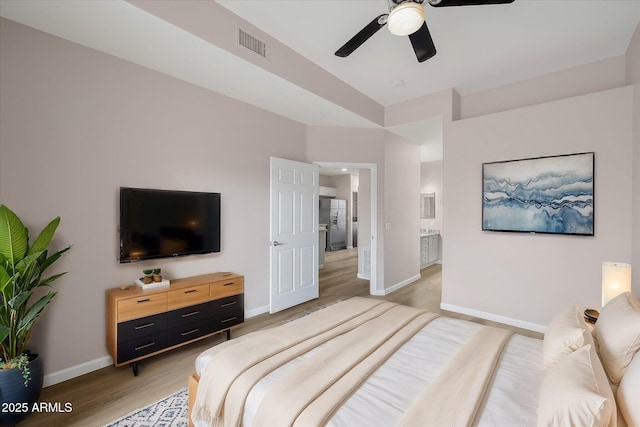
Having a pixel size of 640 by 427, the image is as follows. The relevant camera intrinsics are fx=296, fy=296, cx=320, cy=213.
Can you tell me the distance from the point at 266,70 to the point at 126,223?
74.0 inches

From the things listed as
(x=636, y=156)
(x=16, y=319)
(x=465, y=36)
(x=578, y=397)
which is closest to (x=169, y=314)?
(x=16, y=319)

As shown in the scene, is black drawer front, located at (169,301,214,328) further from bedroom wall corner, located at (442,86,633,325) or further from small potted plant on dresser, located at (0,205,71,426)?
bedroom wall corner, located at (442,86,633,325)

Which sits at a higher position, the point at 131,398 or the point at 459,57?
the point at 459,57

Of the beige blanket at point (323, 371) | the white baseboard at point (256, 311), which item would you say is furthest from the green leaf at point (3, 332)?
the white baseboard at point (256, 311)

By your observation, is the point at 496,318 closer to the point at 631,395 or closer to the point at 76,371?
the point at 631,395

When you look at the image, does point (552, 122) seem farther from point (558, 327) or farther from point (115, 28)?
point (115, 28)

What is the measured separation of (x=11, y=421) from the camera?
6.10ft

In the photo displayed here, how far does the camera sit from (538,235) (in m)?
3.35

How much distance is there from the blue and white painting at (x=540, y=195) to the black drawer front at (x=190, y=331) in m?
3.36

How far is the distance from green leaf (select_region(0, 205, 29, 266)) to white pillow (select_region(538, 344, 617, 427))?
2.86 meters

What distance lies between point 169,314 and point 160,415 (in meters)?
0.84

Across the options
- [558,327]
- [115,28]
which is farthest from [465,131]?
[115,28]

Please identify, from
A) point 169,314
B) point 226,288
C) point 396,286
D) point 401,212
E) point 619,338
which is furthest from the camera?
point 401,212

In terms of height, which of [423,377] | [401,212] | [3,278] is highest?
[401,212]
